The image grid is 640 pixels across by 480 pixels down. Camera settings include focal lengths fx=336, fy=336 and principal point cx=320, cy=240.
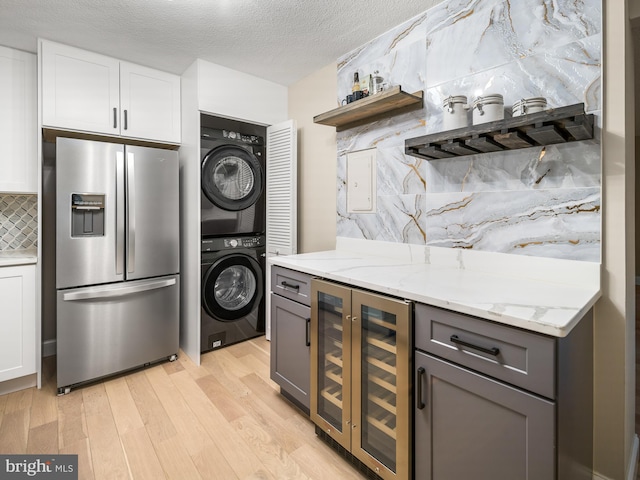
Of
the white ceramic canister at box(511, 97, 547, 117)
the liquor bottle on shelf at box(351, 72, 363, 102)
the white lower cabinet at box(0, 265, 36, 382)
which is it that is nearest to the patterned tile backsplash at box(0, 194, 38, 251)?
the white lower cabinet at box(0, 265, 36, 382)

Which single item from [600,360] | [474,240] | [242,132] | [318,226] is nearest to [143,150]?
[242,132]

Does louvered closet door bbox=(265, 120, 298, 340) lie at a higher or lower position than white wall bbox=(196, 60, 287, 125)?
lower

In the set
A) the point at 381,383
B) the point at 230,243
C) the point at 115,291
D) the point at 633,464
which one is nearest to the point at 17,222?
the point at 115,291

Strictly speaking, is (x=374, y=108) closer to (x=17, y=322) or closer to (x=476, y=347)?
(x=476, y=347)

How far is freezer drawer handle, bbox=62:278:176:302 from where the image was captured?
2324 millimetres

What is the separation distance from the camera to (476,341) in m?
1.15

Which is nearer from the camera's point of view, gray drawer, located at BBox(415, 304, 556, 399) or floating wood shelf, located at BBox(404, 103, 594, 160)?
gray drawer, located at BBox(415, 304, 556, 399)

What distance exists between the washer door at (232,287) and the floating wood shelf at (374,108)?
4.77 feet

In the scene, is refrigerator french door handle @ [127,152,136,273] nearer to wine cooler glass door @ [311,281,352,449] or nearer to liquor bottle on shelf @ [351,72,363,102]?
wine cooler glass door @ [311,281,352,449]

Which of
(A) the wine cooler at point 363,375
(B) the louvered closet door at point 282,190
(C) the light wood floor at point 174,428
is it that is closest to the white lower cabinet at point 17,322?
(C) the light wood floor at point 174,428

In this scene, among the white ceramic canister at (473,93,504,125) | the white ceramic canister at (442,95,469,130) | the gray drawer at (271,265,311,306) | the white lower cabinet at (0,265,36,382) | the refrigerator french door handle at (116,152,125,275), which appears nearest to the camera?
the white ceramic canister at (473,93,504,125)

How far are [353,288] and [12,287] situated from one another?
7.68 ft

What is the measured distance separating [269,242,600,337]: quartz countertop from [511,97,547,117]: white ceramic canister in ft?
2.24

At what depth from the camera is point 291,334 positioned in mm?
2057
